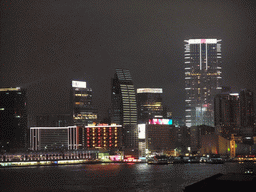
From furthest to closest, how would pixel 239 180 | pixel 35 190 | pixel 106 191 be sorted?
pixel 35 190 → pixel 106 191 → pixel 239 180

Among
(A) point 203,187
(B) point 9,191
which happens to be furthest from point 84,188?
(A) point 203,187

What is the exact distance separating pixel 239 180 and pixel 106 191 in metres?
31.4

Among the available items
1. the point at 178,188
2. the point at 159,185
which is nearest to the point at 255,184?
the point at 178,188

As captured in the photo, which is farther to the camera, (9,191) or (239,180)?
(9,191)

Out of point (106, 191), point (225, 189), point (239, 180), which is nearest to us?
point (225, 189)

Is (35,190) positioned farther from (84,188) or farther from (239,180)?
(239,180)

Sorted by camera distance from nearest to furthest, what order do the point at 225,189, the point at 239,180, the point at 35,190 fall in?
1. the point at 225,189
2. the point at 239,180
3. the point at 35,190

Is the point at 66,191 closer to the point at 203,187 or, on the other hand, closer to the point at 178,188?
the point at 178,188

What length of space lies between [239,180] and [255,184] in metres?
4.05

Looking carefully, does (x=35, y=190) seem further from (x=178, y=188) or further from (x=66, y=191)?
(x=178, y=188)

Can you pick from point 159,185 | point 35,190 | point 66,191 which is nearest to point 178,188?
point 159,185

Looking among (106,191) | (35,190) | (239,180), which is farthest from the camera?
(35,190)

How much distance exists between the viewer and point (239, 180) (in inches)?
2275

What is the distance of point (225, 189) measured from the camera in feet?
174
